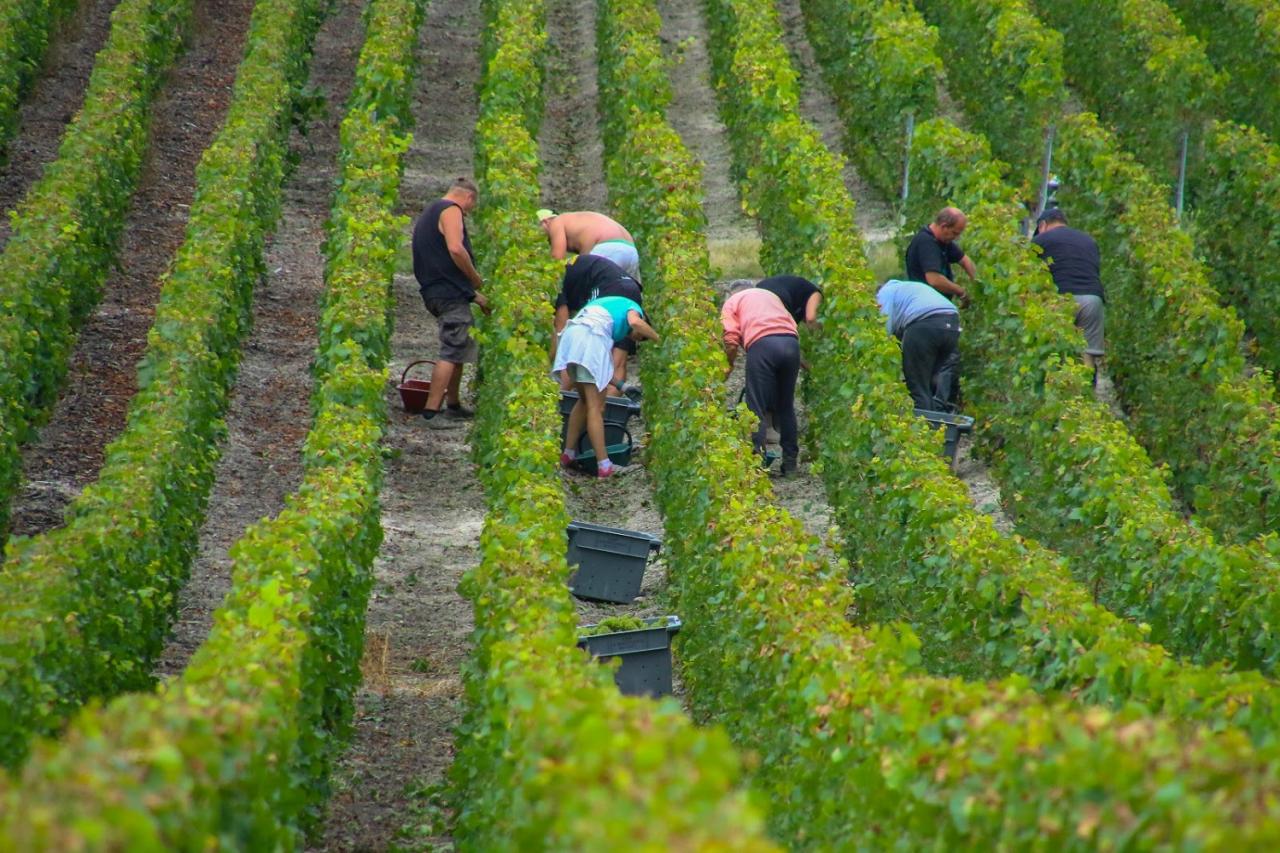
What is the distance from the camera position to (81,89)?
687 inches

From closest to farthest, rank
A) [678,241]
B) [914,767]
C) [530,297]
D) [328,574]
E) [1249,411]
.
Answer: [914,767]
[328,574]
[1249,411]
[530,297]
[678,241]

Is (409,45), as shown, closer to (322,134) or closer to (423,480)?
(322,134)

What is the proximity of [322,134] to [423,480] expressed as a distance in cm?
823

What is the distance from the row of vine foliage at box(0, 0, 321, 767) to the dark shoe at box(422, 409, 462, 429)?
143 cm

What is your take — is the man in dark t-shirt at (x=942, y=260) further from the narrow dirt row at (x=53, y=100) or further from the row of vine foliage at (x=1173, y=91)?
the narrow dirt row at (x=53, y=100)

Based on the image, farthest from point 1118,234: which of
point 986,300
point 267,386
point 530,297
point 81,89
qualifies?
point 81,89

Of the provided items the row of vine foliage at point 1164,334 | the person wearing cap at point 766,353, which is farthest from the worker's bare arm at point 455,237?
the row of vine foliage at point 1164,334

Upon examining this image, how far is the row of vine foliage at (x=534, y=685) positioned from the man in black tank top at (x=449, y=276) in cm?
20

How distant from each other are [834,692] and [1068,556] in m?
3.53

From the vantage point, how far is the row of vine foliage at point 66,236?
9781mm

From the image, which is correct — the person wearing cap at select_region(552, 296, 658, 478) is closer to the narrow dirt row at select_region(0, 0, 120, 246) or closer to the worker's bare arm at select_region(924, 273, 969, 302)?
the worker's bare arm at select_region(924, 273, 969, 302)

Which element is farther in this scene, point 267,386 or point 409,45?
point 409,45

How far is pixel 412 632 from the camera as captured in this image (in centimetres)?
894

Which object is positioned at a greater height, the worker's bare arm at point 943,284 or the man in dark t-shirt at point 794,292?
the worker's bare arm at point 943,284
